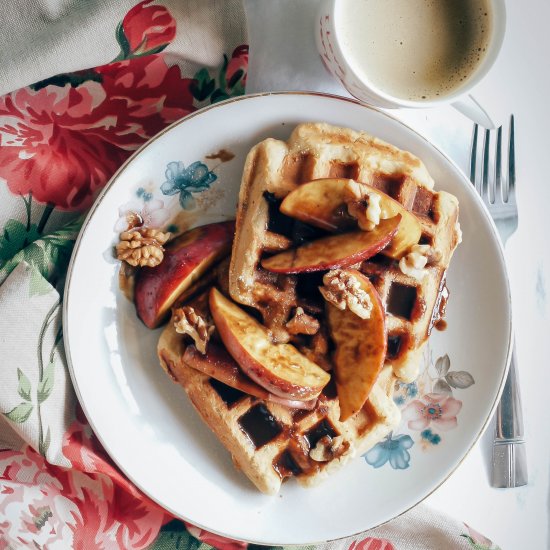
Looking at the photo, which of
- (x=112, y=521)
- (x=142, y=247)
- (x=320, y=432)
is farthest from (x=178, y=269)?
(x=112, y=521)

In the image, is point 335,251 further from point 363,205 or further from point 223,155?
point 223,155

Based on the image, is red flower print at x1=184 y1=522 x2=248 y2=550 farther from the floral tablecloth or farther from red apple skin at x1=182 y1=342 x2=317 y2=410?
red apple skin at x1=182 y1=342 x2=317 y2=410

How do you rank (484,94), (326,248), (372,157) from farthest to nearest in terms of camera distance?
(484,94)
(372,157)
(326,248)

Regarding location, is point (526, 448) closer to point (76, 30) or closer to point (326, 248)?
point (326, 248)

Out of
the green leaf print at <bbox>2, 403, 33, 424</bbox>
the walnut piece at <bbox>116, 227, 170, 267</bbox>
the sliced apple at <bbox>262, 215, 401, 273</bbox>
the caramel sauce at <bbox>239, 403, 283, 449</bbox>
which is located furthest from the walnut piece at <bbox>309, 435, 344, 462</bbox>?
the green leaf print at <bbox>2, 403, 33, 424</bbox>

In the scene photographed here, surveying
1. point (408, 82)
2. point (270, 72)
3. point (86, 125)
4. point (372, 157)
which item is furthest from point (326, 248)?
point (86, 125)
